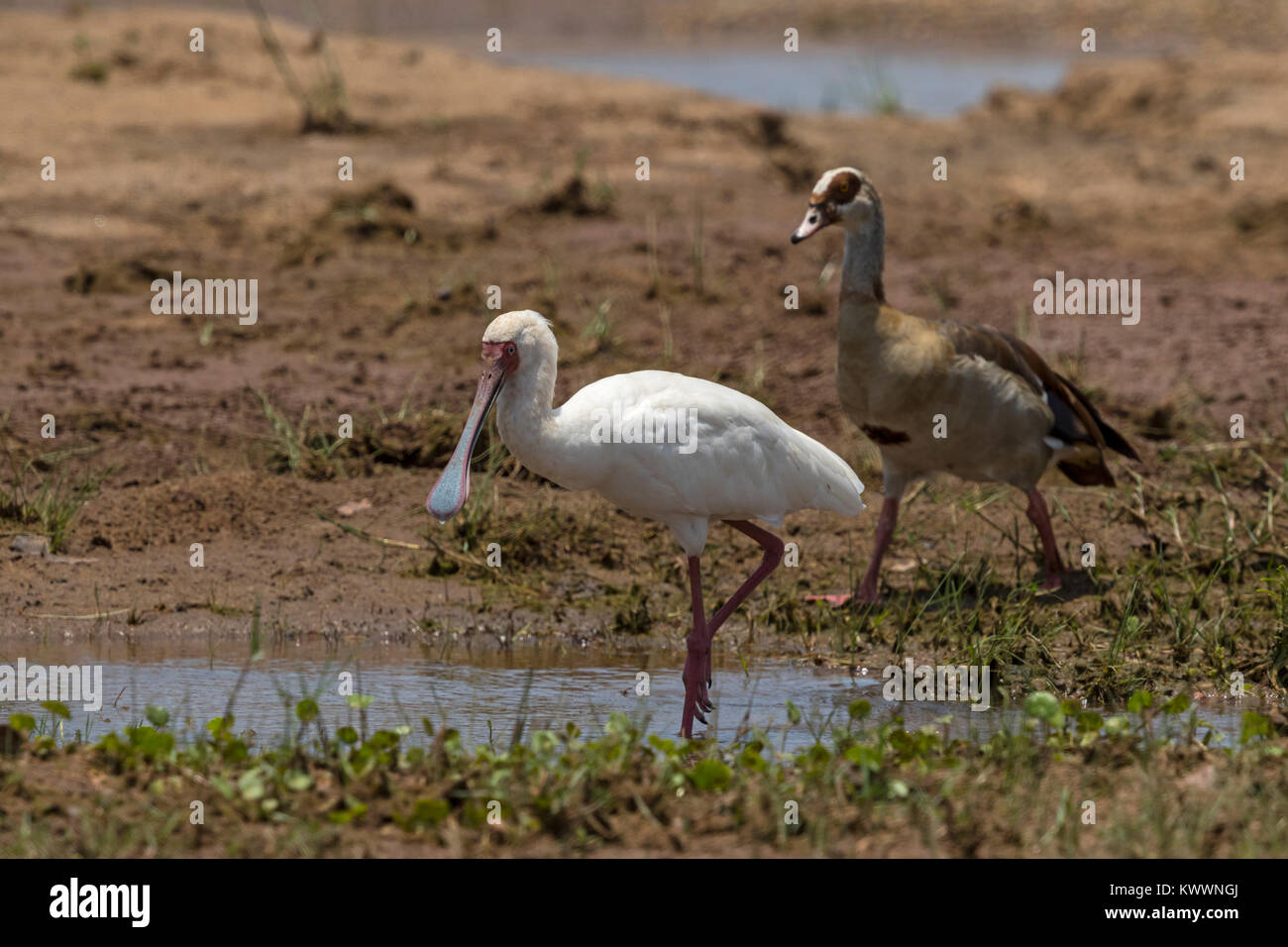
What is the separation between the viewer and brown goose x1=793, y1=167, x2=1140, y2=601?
7.86 meters

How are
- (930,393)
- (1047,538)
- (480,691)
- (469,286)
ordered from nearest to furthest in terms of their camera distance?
(480,691) → (930,393) → (1047,538) → (469,286)

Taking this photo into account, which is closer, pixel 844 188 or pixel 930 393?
pixel 930 393

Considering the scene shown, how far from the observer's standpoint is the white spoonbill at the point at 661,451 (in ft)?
21.3

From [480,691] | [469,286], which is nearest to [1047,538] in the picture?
[480,691]

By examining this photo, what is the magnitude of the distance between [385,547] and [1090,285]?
20.9 ft

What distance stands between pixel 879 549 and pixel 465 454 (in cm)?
233

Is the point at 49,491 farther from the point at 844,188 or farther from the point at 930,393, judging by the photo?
the point at 930,393

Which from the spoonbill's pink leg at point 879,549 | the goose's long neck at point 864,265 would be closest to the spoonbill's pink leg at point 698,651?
the spoonbill's pink leg at point 879,549

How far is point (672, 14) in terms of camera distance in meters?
32.0

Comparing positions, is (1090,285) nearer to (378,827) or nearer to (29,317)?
(29,317)

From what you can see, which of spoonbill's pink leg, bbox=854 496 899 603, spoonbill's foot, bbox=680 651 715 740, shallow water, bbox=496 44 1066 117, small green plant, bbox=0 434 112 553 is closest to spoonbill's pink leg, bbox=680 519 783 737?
spoonbill's foot, bbox=680 651 715 740

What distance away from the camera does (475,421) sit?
6453 millimetres

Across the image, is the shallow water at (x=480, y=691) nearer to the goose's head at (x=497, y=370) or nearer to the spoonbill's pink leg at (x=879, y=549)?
the spoonbill's pink leg at (x=879, y=549)

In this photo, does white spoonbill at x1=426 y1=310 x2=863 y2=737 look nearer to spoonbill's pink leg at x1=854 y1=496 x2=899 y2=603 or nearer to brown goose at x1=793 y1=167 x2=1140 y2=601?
brown goose at x1=793 y1=167 x2=1140 y2=601
